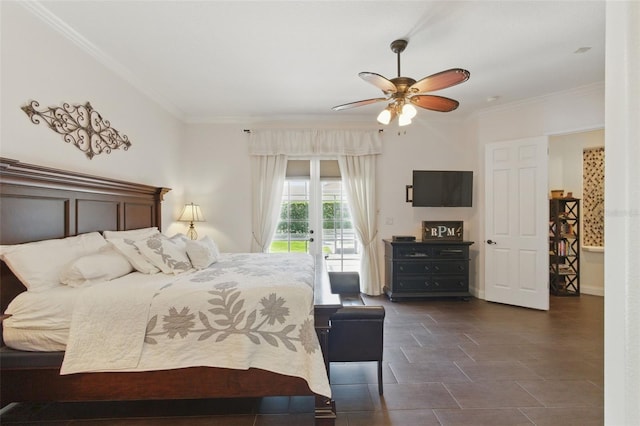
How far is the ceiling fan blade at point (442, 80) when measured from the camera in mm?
2111

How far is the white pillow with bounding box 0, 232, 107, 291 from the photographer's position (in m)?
1.84

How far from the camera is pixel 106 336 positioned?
Answer: 179cm

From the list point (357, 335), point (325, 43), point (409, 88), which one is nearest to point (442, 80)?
point (409, 88)

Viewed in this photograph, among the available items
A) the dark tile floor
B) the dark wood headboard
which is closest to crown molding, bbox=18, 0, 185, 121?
the dark wood headboard

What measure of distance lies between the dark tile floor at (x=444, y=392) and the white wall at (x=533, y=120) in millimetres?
1664

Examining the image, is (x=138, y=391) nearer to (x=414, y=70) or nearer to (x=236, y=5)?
(x=236, y=5)

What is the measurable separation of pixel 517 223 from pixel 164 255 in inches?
171

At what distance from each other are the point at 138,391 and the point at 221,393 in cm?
50

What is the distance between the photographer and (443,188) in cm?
452

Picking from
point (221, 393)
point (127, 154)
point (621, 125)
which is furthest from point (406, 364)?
point (127, 154)

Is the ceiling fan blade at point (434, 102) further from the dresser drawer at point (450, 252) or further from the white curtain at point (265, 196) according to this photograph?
the white curtain at point (265, 196)

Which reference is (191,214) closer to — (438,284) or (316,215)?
(316,215)

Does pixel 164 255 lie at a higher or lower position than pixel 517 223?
lower

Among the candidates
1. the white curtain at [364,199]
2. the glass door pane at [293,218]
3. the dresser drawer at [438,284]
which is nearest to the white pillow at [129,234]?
the glass door pane at [293,218]
